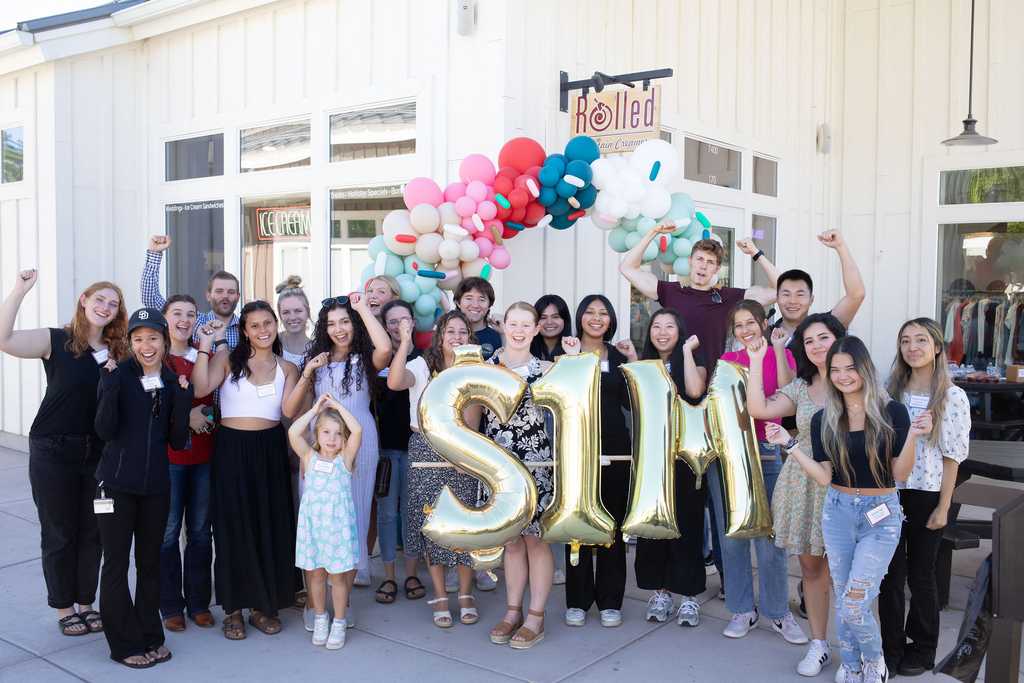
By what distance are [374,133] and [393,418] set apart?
2.60 metres

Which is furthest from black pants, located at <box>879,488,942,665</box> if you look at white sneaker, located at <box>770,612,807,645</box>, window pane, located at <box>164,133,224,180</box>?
window pane, located at <box>164,133,224,180</box>

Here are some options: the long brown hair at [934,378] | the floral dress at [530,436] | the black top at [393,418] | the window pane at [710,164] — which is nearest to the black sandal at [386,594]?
the black top at [393,418]

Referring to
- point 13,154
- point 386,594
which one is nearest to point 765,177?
point 386,594

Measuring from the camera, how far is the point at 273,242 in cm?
709

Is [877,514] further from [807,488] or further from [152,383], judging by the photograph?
[152,383]

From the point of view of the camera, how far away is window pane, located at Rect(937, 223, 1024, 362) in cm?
873

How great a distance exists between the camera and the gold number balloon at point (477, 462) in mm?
3631

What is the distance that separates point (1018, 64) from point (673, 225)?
5.56 m

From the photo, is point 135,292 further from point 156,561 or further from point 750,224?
point 750,224

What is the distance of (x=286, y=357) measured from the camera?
Answer: 15.3ft

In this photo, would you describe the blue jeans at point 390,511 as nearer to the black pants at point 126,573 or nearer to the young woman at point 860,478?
the black pants at point 126,573

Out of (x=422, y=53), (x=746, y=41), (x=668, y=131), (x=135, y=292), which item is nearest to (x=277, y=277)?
(x=135, y=292)

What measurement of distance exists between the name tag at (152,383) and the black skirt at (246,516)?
1.38 feet

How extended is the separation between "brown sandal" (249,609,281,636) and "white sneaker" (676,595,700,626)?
186 cm
